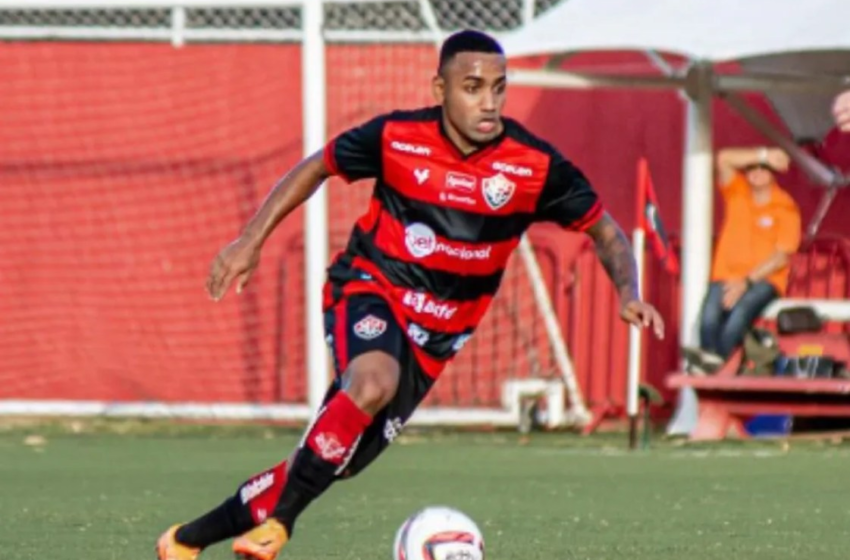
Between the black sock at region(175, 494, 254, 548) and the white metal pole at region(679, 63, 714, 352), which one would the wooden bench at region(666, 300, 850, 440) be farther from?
the black sock at region(175, 494, 254, 548)

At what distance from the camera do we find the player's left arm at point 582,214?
24.1 ft

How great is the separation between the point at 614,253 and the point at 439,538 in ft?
4.16

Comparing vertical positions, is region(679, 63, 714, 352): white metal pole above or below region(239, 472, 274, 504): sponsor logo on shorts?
below

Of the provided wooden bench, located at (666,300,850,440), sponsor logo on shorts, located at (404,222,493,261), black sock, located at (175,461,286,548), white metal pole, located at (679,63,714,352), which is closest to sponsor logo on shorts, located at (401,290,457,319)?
sponsor logo on shorts, located at (404,222,493,261)

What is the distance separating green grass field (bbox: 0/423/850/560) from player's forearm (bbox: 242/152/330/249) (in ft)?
4.38

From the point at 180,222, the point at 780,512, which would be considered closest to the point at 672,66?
the point at 180,222

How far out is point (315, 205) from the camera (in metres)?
15.3

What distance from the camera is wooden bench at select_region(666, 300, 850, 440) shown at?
13711 mm

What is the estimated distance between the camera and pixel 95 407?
647 inches

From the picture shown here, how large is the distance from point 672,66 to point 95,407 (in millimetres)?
4920

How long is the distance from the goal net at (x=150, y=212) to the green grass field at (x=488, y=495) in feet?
5.70

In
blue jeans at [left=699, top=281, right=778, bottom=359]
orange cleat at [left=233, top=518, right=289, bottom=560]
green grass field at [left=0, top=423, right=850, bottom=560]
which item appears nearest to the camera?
orange cleat at [left=233, top=518, right=289, bottom=560]

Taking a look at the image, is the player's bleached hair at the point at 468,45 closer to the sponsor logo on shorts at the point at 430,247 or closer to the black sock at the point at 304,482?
the sponsor logo on shorts at the point at 430,247

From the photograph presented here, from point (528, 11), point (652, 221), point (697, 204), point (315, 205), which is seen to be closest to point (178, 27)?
point (315, 205)
